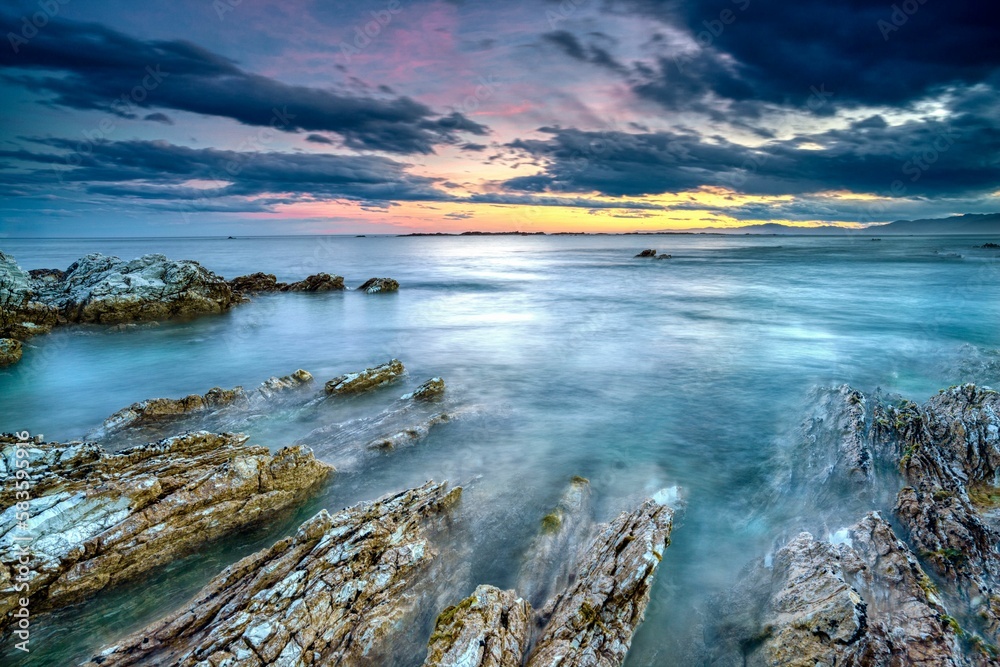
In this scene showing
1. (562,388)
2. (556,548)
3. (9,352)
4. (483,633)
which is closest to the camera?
(483,633)

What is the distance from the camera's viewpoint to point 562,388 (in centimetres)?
1288

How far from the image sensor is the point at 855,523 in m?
6.31

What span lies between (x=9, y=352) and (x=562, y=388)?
57.1ft

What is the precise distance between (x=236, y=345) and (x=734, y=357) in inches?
726

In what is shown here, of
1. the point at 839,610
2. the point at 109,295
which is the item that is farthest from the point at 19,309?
the point at 839,610

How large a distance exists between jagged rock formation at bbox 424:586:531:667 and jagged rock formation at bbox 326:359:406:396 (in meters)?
7.85

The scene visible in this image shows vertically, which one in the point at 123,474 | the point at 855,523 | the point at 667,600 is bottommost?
the point at 667,600

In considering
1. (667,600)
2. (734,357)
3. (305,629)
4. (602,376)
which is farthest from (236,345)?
(734,357)

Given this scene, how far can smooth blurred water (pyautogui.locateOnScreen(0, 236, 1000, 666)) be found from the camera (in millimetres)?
6238

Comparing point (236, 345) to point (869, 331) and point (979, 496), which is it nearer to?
point (979, 496)

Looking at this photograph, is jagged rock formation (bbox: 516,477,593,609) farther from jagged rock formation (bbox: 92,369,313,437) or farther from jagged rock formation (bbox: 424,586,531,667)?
jagged rock formation (bbox: 92,369,313,437)

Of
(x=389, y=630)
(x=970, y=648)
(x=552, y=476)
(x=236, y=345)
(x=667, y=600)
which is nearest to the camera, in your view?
(x=970, y=648)

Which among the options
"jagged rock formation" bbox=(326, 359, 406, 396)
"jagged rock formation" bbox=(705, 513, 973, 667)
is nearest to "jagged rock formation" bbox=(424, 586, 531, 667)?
"jagged rock formation" bbox=(705, 513, 973, 667)

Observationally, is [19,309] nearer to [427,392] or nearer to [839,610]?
A: [427,392]
